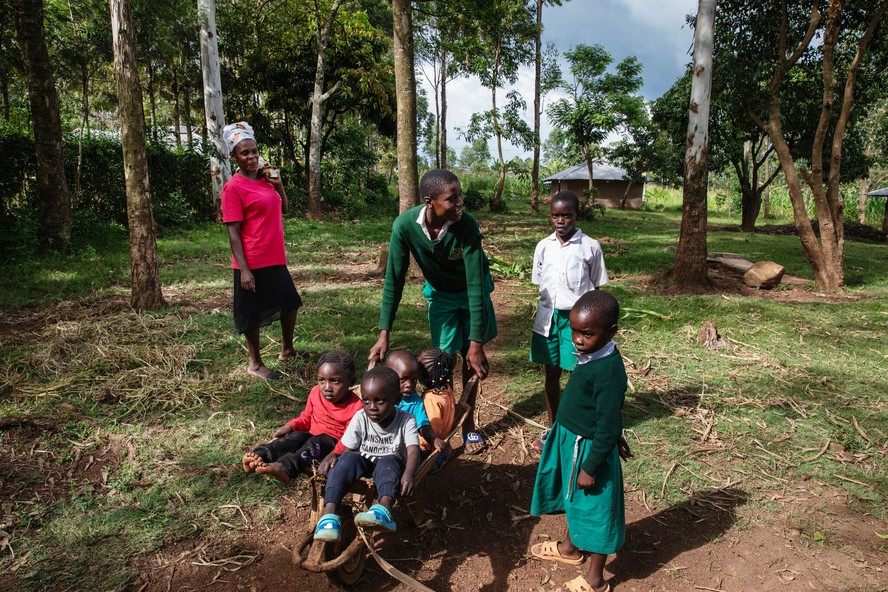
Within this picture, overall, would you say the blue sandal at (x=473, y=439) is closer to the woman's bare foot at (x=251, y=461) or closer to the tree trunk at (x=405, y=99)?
the woman's bare foot at (x=251, y=461)

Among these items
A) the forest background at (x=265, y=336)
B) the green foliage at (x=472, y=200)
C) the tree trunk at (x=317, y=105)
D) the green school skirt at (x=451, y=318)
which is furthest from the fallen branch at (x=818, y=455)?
the green foliage at (x=472, y=200)

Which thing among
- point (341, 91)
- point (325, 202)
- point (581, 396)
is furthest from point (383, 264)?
point (325, 202)

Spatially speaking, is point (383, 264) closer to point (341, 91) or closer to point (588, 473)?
point (588, 473)

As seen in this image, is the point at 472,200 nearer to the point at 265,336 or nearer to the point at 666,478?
the point at 265,336

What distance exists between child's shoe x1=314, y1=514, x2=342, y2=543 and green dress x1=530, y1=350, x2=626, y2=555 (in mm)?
1058

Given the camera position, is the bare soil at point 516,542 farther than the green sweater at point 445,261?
No

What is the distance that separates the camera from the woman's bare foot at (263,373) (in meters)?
4.68

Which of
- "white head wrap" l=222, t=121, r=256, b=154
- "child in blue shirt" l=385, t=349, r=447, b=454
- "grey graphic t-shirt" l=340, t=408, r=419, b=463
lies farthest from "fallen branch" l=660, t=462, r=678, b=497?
"white head wrap" l=222, t=121, r=256, b=154

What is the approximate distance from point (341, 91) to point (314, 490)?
698 inches

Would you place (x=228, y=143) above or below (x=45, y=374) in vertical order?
Result: above

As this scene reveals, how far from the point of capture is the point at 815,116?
1571 centimetres

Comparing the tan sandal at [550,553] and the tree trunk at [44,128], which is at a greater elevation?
the tree trunk at [44,128]

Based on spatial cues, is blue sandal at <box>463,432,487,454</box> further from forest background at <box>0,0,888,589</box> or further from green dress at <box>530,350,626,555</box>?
green dress at <box>530,350,626,555</box>

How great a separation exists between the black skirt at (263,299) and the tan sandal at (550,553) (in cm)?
286
